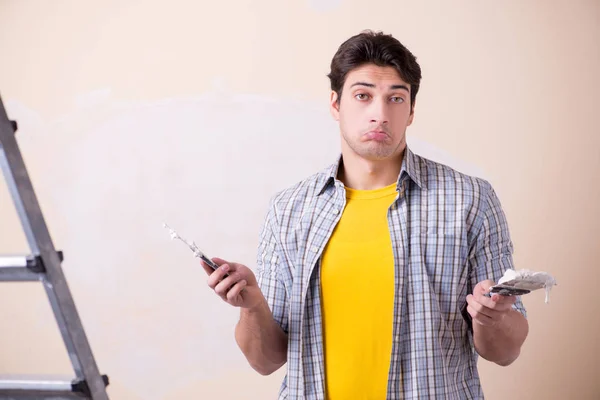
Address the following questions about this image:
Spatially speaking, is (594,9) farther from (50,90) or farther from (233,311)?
(50,90)

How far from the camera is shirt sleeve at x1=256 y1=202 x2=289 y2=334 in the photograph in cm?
186

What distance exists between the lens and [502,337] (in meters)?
1.64

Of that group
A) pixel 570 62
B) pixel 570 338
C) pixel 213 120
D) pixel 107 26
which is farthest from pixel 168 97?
pixel 570 338

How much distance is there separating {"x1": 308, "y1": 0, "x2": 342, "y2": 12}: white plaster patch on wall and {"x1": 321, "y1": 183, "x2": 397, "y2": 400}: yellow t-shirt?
1.73 metres

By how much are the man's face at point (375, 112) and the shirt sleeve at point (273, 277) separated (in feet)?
1.03

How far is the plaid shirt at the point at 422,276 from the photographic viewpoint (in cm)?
167

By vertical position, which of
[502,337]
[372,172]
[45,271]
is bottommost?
[502,337]

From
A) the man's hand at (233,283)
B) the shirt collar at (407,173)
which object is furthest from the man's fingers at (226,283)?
the shirt collar at (407,173)

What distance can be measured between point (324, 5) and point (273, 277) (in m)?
1.81

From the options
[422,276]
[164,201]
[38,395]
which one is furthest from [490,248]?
[164,201]

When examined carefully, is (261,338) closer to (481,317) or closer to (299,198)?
(299,198)

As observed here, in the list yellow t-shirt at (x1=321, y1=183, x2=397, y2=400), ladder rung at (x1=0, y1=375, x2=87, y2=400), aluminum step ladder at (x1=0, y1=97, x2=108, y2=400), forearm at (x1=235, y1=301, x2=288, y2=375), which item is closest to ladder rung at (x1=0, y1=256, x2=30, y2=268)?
aluminum step ladder at (x1=0, y1=97, x2=108, y2=400)

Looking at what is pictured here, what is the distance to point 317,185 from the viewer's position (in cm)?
191

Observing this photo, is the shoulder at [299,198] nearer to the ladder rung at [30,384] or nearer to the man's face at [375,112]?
the man's face at [375,112]
